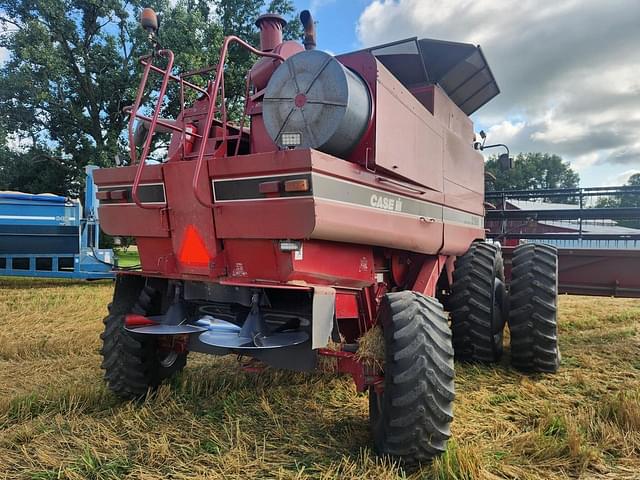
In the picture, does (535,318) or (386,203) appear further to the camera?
(535,318)

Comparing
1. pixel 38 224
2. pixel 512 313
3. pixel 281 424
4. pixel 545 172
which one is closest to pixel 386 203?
pixel 281 424

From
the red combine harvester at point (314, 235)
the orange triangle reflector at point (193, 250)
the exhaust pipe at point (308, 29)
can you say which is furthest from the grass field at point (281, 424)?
the exhaust pipe at point (308, 29)

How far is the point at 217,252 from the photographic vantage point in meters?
3.19

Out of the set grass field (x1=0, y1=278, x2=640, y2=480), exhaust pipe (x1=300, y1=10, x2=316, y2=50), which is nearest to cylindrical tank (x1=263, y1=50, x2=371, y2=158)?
exhaust pipe (x1=300, y1=10, x2=316, y2=50)

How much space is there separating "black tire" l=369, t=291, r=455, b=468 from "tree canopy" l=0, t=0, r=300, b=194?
14.5m

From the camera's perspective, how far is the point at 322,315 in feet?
9.07

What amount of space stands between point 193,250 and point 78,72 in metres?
18.8

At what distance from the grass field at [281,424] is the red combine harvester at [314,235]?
272mm

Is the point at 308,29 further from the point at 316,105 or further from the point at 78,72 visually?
the point at 78,72

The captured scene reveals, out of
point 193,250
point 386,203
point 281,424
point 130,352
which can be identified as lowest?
point 281,424

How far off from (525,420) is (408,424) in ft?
4.23

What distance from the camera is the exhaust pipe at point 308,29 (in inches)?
135

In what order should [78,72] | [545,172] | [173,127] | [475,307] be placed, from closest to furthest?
[173,127]
[475,307]
[78,72]
[545,172]

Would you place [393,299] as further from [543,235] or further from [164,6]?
[164,6]
